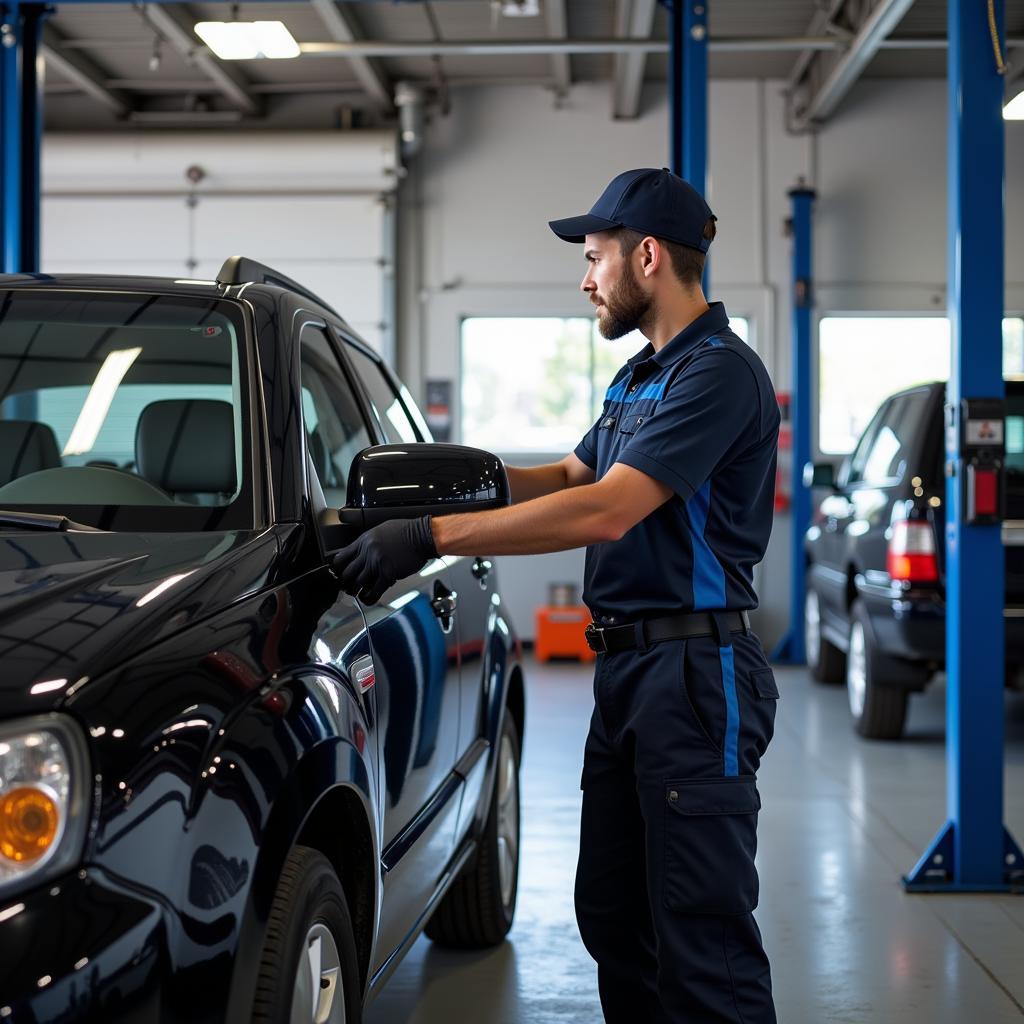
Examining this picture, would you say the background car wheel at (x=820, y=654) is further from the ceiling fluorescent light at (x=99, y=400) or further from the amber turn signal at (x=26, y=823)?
the amber turn signal at (x=26, y=823)

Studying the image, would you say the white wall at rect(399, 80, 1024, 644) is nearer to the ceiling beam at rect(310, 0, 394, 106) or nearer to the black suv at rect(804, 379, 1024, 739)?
the ceiling beam at rect(310, 0, 394, 106)

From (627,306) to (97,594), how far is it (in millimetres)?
1196

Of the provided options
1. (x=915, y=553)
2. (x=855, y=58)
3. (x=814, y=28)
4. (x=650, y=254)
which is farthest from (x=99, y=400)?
(x=814, y=28)

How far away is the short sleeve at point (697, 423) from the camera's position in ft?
7.12

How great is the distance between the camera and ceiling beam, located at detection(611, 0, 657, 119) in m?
9.07

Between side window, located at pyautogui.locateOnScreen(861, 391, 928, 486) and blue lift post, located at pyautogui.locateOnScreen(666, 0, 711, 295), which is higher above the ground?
blue lift post, located at pyautogui.locateOnScreen(666, 0, 711, 295)

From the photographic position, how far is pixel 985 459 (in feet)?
13.8

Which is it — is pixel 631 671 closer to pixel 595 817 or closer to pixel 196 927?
pixel 595 817

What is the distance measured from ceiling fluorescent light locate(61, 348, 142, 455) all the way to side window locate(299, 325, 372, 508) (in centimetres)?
34

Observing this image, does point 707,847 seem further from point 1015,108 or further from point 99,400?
point 1015,108

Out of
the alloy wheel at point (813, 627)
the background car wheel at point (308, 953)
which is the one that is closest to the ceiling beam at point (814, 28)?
the alloy wheel at point (813, 627)

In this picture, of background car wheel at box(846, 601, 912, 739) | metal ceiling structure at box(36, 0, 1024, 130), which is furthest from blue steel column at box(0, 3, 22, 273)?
background car wheel at box(846, 601, 912, 739)

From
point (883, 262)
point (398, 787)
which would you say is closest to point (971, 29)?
point (398, 787)

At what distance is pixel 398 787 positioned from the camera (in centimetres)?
223
